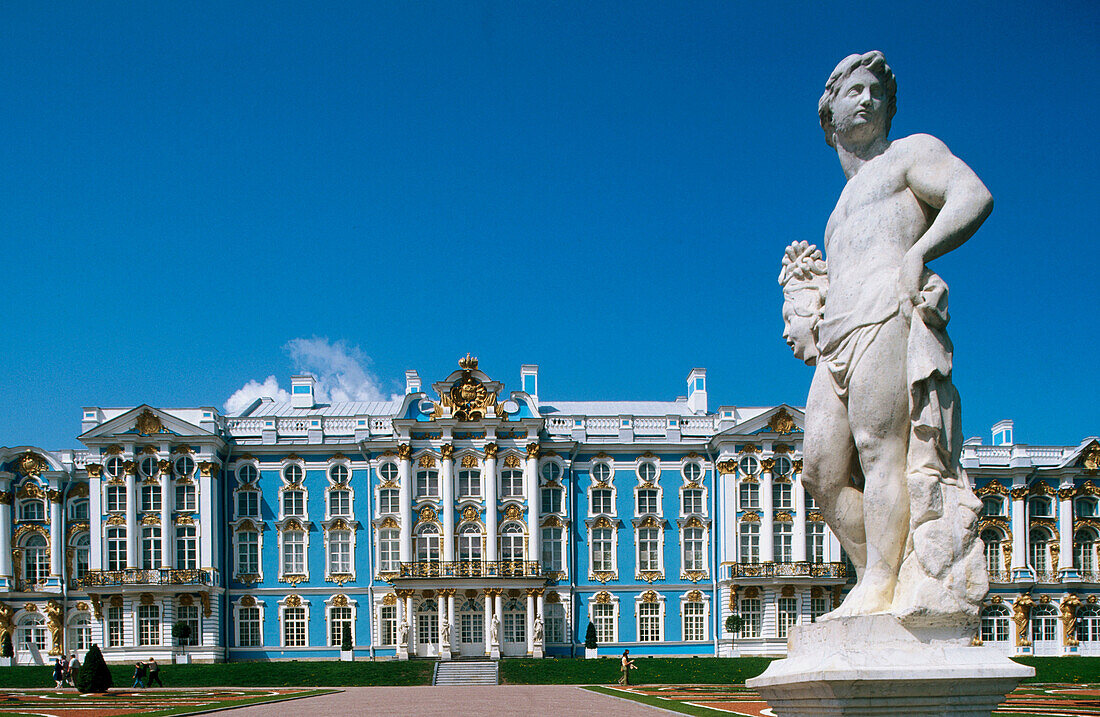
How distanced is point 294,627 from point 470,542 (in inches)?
330

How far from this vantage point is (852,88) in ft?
14.8

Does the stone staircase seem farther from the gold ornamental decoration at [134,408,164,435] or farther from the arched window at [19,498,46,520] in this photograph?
the arched window at [19,498,46,520]

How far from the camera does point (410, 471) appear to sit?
1789 inches

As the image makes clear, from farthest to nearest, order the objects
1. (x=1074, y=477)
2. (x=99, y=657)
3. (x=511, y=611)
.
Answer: (x=1074, y=477) → (x=511, y=611) → (x=99, y=657)

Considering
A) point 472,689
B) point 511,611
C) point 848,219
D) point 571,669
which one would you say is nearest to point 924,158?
point 848,219

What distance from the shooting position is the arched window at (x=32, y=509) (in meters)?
46.0

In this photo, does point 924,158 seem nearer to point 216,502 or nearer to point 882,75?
point 882,75

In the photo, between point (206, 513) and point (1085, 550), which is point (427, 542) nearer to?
point (206, 513)

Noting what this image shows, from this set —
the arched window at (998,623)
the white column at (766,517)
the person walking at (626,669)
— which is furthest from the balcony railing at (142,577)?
the arched window at (998,623)

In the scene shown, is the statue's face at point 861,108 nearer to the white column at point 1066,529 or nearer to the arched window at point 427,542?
the arched window at point 427,542

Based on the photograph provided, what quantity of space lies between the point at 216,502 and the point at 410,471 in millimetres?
8270

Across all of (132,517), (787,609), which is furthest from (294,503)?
(787,609)

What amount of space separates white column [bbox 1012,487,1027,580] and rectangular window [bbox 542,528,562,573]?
2043 cm

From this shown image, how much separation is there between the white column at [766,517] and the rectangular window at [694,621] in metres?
3.70
